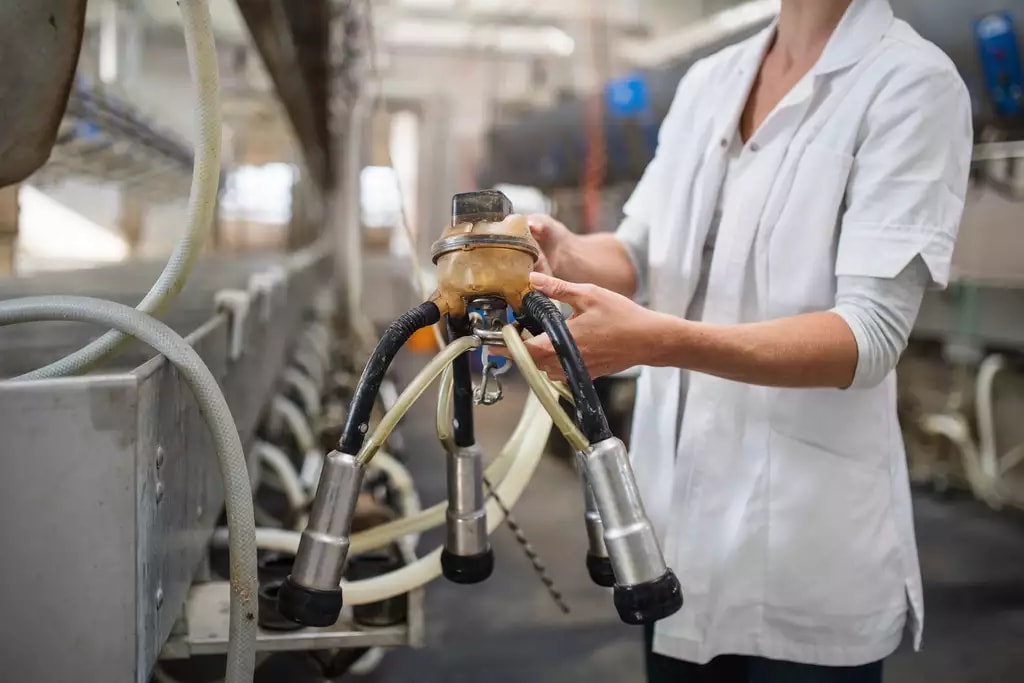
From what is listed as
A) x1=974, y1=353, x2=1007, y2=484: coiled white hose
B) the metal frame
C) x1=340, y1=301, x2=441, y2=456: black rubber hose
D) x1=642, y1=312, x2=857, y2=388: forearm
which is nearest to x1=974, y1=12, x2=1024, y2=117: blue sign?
x1=974, y1=353, x2=1007, y2=484: coiled white hose

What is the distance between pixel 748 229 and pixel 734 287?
6cm

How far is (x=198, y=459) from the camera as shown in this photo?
0.69 m

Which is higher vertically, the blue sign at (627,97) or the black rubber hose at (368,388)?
the blue sign at (627,97)

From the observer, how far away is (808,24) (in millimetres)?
879

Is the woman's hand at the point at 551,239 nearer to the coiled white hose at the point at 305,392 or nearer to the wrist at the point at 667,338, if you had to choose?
the wrist at the point at 667,338

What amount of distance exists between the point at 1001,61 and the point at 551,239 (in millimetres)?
2049

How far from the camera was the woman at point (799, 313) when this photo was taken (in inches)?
29.4

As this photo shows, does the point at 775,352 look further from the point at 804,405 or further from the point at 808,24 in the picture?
the point at 808,24

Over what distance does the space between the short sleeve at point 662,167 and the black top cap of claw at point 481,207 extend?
18.6 inches

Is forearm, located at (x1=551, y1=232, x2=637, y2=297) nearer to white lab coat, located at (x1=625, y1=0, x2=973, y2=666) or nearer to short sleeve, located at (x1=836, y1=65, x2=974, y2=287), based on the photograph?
white lab coat, located at (x1=625, y1=0, x2=973, y2=666)

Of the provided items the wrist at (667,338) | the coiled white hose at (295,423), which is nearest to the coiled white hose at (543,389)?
the wrist at (667,338)

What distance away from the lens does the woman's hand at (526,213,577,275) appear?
763 millimetres

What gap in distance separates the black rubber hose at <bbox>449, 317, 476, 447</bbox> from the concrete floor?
0.88 m

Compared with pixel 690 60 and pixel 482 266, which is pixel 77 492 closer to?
pixel 482 266
